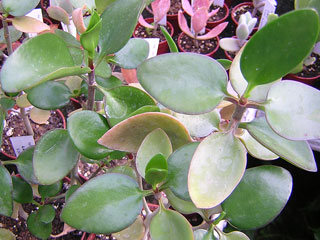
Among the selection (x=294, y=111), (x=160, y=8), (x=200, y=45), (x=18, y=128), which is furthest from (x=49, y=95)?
(x=200, y=45)

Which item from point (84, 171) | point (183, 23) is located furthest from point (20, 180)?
point (183, 23)

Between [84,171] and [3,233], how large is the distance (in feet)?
1.09

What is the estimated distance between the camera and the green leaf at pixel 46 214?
90cm

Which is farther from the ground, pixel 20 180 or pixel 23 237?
pixel 20 180

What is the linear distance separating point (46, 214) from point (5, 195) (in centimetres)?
20

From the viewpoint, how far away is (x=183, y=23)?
156cm

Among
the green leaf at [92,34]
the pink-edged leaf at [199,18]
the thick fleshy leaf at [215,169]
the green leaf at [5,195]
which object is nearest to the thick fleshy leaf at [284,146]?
the thick fleshy leaf at [215,169]

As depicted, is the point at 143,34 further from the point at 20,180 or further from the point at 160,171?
the point at 160,171

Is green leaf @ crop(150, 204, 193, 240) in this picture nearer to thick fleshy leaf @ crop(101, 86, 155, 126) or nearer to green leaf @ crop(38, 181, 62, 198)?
thick fleshy leaf @ crop(101, 86, 155, 126)

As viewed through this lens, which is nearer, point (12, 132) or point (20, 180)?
point (20, 180)

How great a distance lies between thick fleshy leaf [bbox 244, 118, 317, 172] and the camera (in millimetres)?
528

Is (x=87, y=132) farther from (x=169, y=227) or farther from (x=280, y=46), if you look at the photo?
(x=280, y=46)

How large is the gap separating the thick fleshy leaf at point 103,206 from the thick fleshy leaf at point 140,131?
0.18 feet

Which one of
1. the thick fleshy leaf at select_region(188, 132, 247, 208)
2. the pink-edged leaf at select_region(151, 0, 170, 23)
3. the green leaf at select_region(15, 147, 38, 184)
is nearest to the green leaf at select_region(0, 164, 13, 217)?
the green leaf at select_region(15, 147, 38, 184)
